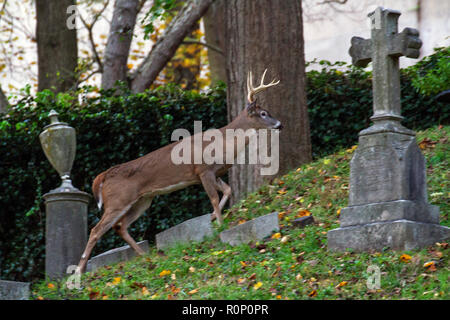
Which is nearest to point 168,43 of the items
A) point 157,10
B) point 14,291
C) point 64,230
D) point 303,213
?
point 157,10

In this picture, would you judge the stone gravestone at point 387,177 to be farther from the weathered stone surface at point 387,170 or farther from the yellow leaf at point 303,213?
the yellow leaf at point 303,213

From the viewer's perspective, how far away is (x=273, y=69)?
11094 millimetres

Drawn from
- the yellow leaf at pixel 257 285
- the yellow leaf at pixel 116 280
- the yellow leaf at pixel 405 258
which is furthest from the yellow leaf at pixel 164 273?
the yellow leaf at pixel 405 258

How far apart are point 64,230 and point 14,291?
5.47ft

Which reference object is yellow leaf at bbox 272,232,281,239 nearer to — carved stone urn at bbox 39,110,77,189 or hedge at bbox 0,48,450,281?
carved stone urn at bbox 39,110,77,189

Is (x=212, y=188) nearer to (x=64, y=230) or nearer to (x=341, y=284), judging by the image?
(x=64, y=230)

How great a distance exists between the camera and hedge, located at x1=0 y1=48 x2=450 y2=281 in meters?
12.0

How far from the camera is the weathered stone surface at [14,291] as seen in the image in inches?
→ 315

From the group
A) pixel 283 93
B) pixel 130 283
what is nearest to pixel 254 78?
pixel 283 93

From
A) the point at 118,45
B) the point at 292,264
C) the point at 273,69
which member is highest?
the point at 118,45

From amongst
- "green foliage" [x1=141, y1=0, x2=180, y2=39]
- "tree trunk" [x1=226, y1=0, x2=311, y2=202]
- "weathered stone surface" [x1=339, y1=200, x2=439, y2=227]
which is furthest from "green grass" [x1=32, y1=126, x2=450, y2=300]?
"green foliage" [x1=141, y1=0, x2=180, y2=39]

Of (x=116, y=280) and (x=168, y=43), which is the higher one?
(x=168, y=43)

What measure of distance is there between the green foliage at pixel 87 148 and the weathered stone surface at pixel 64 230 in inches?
90.9
